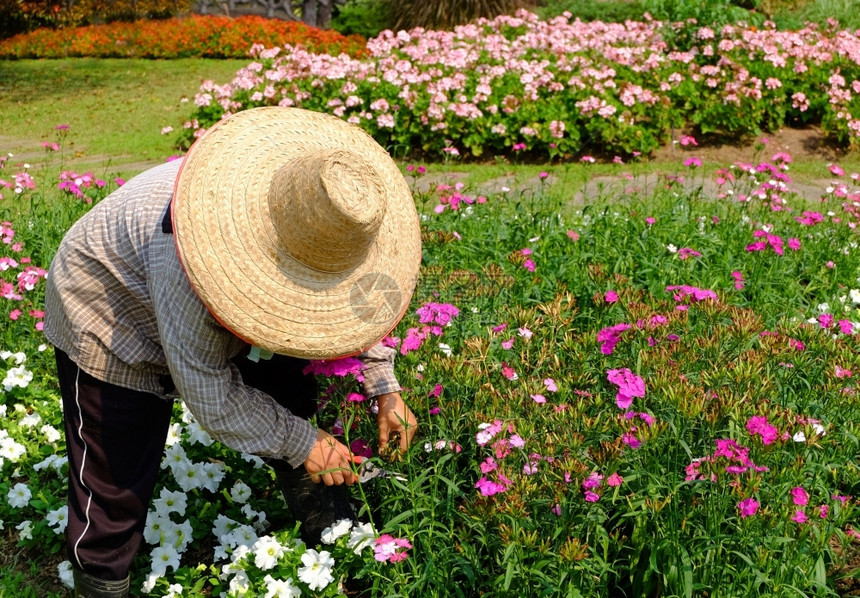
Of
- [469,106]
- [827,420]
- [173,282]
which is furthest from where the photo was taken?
[469,106]

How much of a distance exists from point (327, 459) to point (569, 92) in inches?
246

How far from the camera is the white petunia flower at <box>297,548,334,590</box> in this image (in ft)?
7.97

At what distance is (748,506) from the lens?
1.99 meters

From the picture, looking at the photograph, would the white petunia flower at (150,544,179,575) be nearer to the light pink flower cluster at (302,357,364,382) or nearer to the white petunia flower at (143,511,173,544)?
the white petunia flower at (143,511,173,544)

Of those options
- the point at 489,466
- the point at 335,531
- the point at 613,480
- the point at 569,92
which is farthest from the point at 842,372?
the point at 569,92

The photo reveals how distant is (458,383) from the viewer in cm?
244

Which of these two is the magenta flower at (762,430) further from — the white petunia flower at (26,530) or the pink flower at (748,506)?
the white petunia flower at (26,530)

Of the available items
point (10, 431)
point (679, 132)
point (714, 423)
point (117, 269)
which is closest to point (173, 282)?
point (117, 269)

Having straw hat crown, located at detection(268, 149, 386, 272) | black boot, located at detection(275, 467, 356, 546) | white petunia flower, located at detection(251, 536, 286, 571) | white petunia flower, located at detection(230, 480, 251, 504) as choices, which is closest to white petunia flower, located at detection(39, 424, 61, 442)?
white petunia flower, located at detection(230, 480, 251, 504)

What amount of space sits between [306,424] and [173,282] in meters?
0.55

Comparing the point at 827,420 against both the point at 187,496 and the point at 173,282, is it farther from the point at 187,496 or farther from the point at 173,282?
the point at 187,496

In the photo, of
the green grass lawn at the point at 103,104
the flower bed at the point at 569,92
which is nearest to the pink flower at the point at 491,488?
the flower bed at the point at 569,92

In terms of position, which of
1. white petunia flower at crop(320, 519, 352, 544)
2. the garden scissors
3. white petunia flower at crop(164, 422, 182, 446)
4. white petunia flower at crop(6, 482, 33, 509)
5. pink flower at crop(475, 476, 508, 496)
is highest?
pink flower at crop(475, 476, 508, 496)

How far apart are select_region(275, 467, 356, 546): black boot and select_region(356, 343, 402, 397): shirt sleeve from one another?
0.37 m
